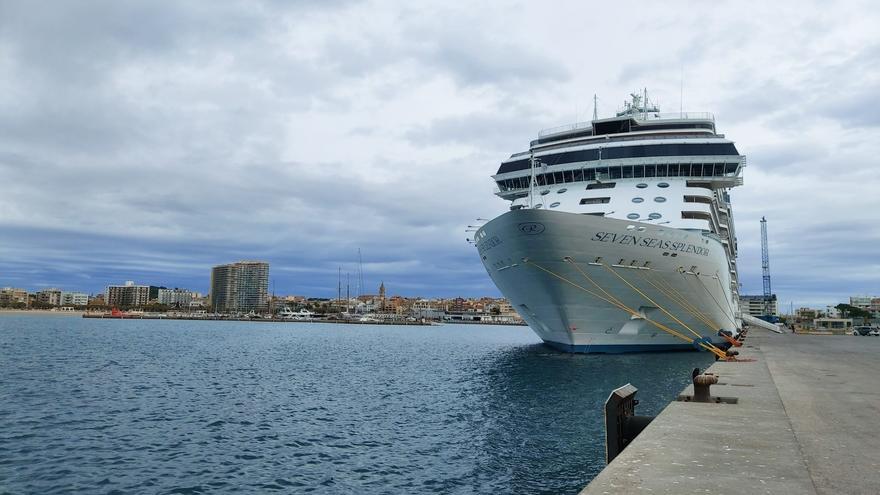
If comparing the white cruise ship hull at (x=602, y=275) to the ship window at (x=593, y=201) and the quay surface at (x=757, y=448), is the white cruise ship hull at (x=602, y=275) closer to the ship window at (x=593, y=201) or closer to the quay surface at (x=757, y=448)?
the ship window at (x=593, y=201)

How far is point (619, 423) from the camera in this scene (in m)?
11.1

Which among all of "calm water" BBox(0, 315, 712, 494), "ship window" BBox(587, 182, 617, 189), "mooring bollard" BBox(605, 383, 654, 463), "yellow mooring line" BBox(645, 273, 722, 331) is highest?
"ship window" BBox(587, 182, 617, 189)

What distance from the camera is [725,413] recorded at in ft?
35.6

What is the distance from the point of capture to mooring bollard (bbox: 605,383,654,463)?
10.9m

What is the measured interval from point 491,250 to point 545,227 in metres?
6.46

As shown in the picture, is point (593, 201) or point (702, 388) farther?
point (593, 201)

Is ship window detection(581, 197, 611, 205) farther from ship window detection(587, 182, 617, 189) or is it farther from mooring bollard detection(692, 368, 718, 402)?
mooring bollard detection(692, 368, 718, 402)

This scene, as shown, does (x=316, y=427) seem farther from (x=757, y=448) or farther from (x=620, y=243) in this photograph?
(x=620, y=243)

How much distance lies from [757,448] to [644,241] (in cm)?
2587

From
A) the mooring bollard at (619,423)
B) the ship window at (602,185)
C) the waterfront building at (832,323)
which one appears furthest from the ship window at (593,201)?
the waterfront building at (832,323)

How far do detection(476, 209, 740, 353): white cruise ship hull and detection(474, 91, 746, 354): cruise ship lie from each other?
69mm

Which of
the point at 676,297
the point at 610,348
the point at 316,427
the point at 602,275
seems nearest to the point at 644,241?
the point at 602,275

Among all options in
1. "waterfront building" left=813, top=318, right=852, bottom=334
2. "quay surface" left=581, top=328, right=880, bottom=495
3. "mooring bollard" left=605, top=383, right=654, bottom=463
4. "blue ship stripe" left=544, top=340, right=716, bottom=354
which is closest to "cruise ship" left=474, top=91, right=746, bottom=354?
"blue ship stripe" left=544, top=340, right=716, bottom=354

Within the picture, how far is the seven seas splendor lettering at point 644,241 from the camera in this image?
31844 millimetres
